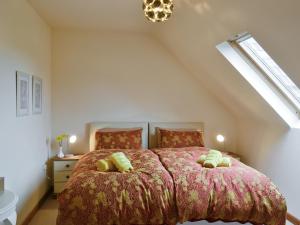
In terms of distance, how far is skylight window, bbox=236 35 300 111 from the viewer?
304 cm

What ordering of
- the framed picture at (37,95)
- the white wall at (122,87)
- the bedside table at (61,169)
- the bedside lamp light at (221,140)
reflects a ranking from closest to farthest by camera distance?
the framed picture at (37,95) → the bedside table at (61,169) → the white wall at (122,87) → the bedside lamp light at (221,140)

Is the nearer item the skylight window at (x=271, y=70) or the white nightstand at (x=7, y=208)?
the white nightstand at (x=7, y=208)

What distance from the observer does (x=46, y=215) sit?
132 inches

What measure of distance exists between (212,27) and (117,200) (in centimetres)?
191

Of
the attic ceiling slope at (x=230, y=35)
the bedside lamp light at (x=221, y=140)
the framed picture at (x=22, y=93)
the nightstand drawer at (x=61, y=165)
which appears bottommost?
the nightstand drawer at (x=61, y=165)

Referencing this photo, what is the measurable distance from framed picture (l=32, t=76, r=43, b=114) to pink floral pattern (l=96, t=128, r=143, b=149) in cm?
93

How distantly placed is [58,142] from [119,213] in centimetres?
227

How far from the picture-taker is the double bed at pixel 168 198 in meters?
2.30

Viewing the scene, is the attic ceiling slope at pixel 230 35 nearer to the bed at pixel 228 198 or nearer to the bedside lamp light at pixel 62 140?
the bed at pixel 228 198

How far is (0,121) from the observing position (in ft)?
7.86

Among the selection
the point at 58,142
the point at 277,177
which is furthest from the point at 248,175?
the point at 58,142

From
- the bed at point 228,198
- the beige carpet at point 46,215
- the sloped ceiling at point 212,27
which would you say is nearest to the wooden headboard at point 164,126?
the sloped ceiling at point 212,27

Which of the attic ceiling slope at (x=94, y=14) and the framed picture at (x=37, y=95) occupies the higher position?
the attic ceiling slope at (x=94, y=14)

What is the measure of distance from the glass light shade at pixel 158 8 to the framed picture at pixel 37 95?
184 centimetres
